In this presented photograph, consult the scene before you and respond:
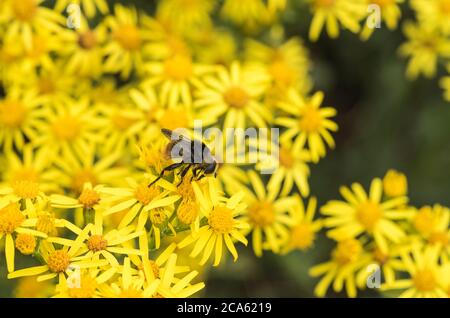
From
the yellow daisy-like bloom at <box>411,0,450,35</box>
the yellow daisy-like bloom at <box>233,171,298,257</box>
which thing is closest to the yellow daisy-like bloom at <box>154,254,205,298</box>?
the yellow daisy-like bloom at <box>233,171,298,257</box>

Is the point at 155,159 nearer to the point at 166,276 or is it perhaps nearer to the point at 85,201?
the point at 85,201

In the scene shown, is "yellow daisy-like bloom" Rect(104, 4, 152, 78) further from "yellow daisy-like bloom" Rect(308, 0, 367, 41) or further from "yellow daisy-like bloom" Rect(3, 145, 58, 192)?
"yellow daisy-like bloom" Rect(308, 0, 367, 41)

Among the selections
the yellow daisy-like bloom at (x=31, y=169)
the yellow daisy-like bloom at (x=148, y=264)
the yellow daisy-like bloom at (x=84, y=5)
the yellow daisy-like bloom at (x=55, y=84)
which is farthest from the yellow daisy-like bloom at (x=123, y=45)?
the yellow daisy-like bloom at (x=148, y=264)

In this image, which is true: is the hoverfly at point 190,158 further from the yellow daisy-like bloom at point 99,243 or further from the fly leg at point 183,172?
the yellow daisy-like bloom at point 99,243

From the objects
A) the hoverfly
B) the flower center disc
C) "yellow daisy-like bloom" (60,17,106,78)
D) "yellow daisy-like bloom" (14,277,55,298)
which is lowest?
"yellow daisy-like bloom" (14,277,55,298)

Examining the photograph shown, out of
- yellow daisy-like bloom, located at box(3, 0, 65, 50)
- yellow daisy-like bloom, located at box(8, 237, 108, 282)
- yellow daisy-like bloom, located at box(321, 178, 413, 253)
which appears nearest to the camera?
yellow daisy-like bloom, located at box(8, 237, 108, 282)

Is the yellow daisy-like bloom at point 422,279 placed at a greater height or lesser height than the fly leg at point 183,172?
lesser

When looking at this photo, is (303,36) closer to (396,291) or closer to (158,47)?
(158,47)
